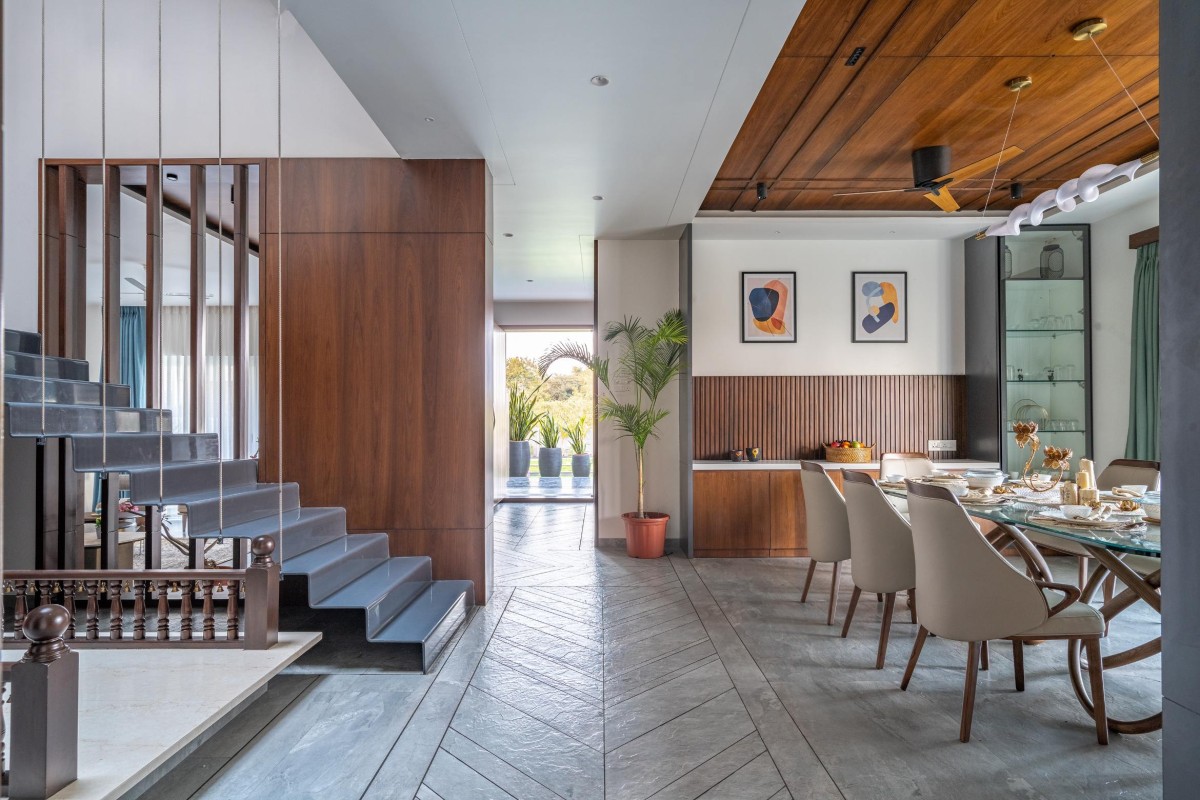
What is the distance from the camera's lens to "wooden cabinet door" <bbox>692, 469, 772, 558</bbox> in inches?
225

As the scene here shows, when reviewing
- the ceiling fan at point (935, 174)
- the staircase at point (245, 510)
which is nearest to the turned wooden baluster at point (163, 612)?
the staircase at point (245, 510)

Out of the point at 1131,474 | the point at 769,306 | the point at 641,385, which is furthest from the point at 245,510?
the point at 1131,474

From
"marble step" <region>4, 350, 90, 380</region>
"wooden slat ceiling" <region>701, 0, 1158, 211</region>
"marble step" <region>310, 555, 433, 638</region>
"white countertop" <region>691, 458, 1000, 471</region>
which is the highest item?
"wooden slat ceiling" <region>701, 0, 1158, 211</region>

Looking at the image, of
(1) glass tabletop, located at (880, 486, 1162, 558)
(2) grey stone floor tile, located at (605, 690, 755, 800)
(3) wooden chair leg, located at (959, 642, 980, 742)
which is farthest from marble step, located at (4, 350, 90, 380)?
(1) glass tabletop, located at (880, 486, 1162, 558)

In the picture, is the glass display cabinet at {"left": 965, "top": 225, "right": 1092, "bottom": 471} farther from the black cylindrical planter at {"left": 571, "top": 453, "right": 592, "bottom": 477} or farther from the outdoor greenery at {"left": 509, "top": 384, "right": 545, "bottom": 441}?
the outdoor greenery at {"left": 509, "top": 384, "right": 545, "bottom": 441}

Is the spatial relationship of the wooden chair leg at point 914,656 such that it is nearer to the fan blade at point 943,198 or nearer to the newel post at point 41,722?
the fan blade at point 943,198

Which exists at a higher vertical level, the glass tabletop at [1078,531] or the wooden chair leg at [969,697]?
the glass tabletop at [1078,531]

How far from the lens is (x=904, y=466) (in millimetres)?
5000

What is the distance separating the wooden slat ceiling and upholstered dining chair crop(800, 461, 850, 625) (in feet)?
6.67

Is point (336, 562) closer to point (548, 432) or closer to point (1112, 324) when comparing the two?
point (1112, 324)

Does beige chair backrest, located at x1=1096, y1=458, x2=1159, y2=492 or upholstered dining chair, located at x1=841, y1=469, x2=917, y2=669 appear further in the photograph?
beige chair backrest, located at x1=1096, y1=458, x2=1159, y2=492

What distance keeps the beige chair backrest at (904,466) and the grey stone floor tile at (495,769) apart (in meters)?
3.42

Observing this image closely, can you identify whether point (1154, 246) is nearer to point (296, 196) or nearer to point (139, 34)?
point (296, 196)

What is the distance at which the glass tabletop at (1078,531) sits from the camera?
7.76 ft
